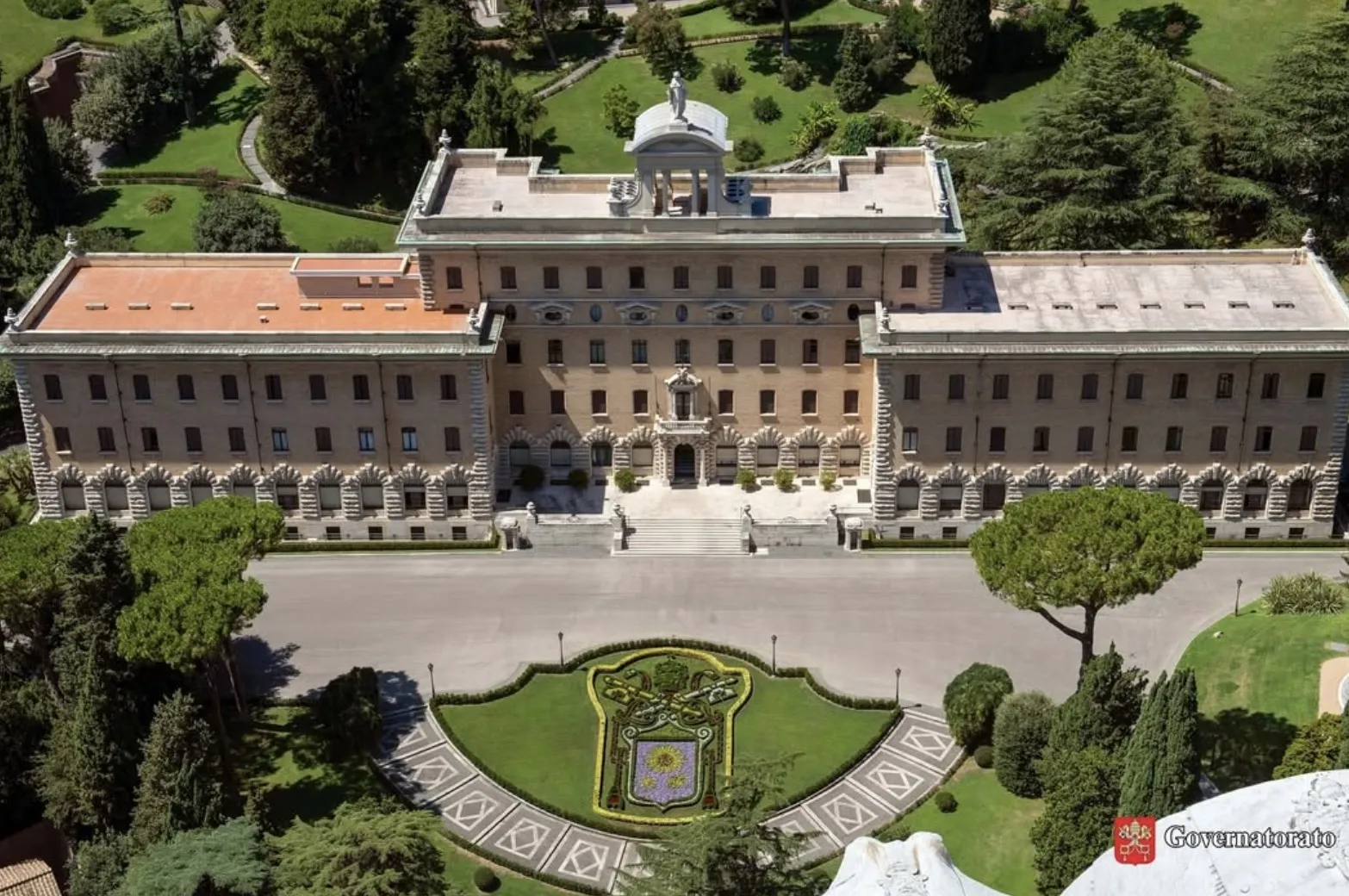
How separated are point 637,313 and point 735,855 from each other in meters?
40.6

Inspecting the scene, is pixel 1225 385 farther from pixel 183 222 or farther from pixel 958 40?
pixel 183 222

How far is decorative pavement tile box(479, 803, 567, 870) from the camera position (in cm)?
6719

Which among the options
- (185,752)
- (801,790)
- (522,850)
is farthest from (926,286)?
(185,752)

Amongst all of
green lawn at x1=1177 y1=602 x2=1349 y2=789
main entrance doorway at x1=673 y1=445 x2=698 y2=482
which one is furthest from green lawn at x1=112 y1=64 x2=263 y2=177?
green lawn at x1=1177 y1=602 x2=1349 y2=789

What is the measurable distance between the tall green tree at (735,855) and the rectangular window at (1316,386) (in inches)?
1717

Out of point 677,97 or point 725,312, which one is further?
point 725,312

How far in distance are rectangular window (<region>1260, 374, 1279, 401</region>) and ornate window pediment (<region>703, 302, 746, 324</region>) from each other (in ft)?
90.5

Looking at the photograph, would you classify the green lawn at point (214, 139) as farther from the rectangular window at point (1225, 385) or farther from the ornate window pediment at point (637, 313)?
the rectangular window at point (1225, 385)

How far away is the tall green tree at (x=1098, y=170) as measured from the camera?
10475 cm

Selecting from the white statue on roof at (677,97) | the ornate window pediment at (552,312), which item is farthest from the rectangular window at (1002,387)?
the ornate window pediment at (552,312)

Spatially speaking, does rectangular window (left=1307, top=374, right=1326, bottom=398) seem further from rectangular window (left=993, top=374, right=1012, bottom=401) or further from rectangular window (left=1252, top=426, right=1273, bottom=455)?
rectangular window (left=993, top=374, right=1012, bottom=401)

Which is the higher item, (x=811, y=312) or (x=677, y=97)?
(x=677, y=97)

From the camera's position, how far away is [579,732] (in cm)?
7419

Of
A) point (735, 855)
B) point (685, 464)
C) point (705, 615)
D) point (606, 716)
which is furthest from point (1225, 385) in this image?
point (735, 855)
